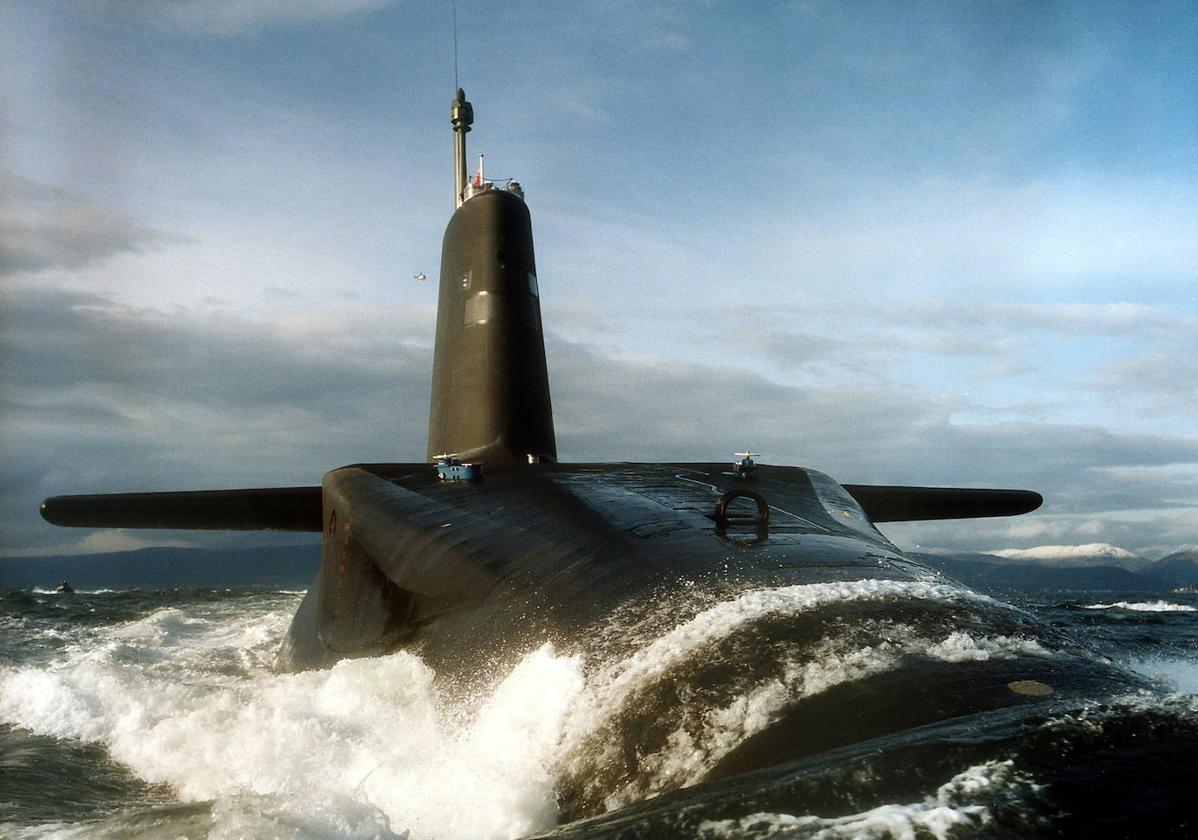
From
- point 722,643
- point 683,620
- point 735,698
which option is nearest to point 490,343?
point 683,620

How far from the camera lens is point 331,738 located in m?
4.77

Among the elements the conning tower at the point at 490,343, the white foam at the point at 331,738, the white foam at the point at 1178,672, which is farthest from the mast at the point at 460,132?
the white foam at the point at 1178,672

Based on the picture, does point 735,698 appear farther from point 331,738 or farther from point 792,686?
point 331,738

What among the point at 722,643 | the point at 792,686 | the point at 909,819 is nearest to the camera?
the point at 909,819

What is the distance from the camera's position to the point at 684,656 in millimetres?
3771

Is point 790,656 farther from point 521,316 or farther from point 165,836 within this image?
point 521,316

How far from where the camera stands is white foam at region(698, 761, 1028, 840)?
6.14ft

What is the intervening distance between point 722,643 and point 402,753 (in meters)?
1.55

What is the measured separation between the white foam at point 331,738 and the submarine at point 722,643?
7.1 inches

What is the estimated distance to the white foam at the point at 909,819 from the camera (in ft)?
6.14

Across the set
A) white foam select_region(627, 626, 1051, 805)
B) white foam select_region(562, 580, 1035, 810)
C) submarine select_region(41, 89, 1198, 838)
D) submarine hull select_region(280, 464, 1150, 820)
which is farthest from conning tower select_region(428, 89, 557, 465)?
white foam select_region(627, 626, 1051, 805)

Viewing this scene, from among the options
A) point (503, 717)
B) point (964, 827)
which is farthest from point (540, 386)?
point (964, 827)

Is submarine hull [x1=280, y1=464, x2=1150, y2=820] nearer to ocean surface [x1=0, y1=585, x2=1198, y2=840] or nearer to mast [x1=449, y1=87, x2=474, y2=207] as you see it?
ocean surface [x1=0, y1=585, x2=1198, y2=840]

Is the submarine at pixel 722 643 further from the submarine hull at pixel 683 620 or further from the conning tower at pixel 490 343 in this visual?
the conning tower at pixel 490 343
